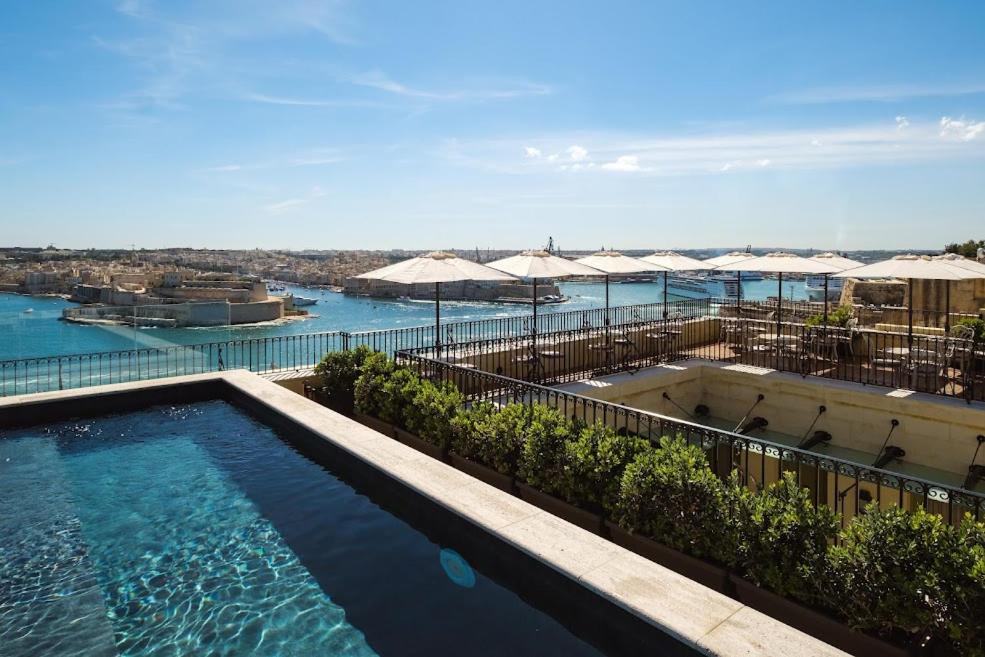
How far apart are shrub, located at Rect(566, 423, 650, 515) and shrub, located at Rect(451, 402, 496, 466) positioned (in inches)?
46.2

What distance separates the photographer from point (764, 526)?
3918 mm

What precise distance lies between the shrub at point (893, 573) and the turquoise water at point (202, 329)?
42.6 m

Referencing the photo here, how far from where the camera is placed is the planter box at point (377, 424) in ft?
25.4

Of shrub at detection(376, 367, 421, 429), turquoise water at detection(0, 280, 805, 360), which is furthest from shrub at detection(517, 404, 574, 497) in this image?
turquoise water at detection(0, 280, 805, 360)

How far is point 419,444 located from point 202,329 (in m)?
72.8

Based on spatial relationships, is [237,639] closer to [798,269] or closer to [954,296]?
[798,269]

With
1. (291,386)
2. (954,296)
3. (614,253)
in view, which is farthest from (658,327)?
(954,296)

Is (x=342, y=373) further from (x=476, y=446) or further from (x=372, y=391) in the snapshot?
(x=476, y=446)

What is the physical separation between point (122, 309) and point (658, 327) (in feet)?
264

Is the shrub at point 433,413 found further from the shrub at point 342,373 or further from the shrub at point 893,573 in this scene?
the shrub at point 893,573

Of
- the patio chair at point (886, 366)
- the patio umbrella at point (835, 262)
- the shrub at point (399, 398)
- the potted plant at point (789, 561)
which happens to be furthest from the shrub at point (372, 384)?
the patio umbrella at point (835, 262)

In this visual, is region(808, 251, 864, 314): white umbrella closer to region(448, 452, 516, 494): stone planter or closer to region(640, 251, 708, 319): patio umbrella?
region(640, 251, 708, 319): patio umbrella

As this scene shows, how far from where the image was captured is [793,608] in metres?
3.66

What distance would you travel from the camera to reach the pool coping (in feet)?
9.75
